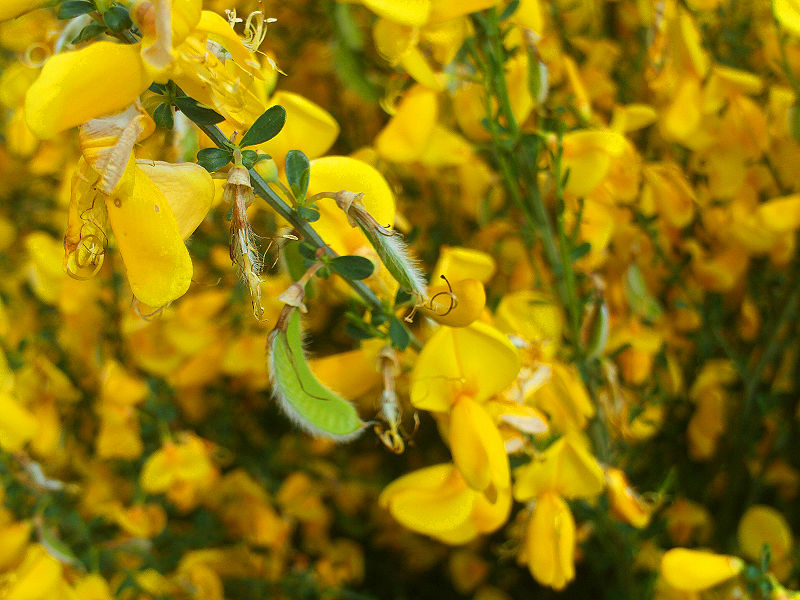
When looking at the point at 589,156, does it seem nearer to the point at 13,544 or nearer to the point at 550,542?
the point at 550,542

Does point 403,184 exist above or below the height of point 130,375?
above

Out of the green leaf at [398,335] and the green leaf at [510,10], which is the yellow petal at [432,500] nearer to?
the green leaf at [398,335]

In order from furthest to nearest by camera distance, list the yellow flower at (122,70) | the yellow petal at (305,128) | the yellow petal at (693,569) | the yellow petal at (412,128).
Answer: the yellow petal at (412,128)
the yellow petal at (693,569)
the yellow petal at (305,128)
the yellow flower at (122,70)

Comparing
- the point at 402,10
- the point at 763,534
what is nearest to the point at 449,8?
the point at 402,10

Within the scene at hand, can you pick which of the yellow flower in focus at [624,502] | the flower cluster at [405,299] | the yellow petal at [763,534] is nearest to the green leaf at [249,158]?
the flower cluster at [405,299]

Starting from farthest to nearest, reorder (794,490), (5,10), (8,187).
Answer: (8,187) < (794,490) < (5,10)

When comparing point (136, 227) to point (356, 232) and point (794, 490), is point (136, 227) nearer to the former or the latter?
point (356, 232)

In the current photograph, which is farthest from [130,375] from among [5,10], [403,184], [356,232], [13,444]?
[5,10]
